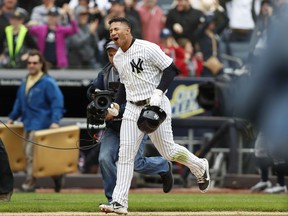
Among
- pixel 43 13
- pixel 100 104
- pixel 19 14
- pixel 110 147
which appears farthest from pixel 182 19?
pixel 100 104

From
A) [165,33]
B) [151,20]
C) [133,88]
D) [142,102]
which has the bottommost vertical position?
[142,102]

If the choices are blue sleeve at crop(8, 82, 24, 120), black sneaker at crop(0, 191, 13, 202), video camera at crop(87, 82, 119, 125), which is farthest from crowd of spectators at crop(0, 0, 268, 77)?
video camera at crop(87, 82, 119, 125)

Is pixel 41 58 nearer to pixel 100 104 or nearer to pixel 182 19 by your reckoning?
pixel 182 19

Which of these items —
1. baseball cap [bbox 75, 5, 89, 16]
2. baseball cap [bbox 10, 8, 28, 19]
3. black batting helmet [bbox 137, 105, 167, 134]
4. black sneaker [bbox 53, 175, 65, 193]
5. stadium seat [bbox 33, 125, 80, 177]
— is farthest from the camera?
baseball cap [bbox 75, 5, 89, 16]

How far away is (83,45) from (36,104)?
2832 millimetres

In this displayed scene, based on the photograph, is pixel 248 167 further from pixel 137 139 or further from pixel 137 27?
pixel 137 139

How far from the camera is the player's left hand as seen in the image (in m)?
9.88

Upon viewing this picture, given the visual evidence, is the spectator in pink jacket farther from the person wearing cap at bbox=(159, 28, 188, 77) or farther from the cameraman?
the cameraman

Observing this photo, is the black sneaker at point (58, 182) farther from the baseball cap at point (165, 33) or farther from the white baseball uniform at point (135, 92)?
the white baseball uniform at point (135, 92)

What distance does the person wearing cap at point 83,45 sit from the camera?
18.6 m

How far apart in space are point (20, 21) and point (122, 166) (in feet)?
27.2

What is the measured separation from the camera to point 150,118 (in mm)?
9758

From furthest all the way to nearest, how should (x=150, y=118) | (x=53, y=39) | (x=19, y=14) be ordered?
(x=53, y=39) < (x=19, y=14) < (x=150, y=118)

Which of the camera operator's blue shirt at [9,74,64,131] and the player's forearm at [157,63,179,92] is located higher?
the player's forearm at [157,63,179,92]
